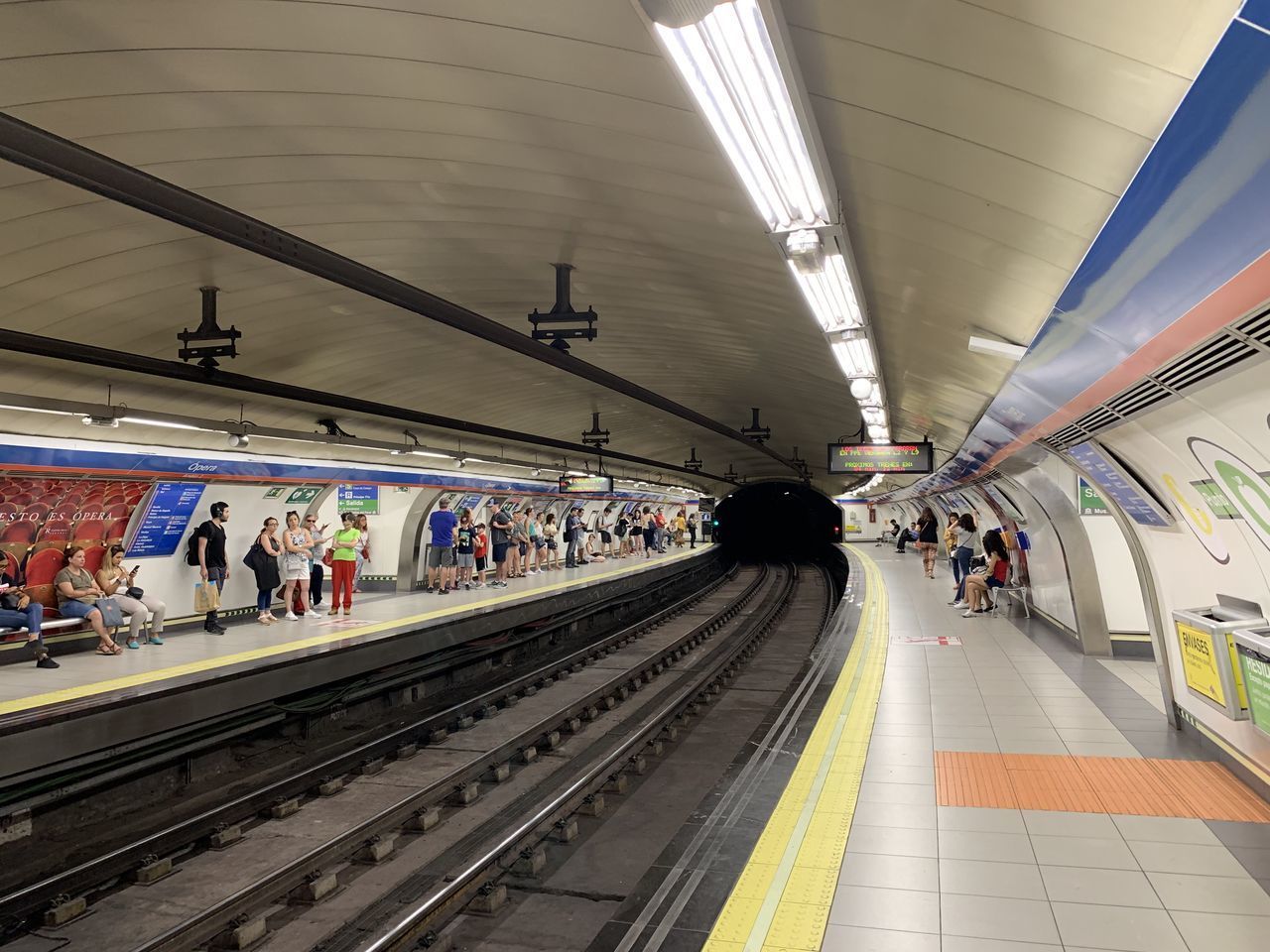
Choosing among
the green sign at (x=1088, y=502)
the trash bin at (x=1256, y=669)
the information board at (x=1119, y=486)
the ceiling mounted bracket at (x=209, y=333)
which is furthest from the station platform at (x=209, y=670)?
the green sign at (x=1088, y=502)

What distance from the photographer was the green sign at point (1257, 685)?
3.85m

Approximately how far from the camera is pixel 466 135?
176 inches

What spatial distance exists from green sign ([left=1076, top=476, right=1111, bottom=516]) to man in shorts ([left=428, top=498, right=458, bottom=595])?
10478mm

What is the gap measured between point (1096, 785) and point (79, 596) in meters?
9.43

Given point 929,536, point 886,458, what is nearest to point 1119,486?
point 886,458

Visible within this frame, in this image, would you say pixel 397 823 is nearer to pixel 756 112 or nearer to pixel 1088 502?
pixel 756 112

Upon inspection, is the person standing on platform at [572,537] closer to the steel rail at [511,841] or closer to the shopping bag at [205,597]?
the shopping bag at [205,597]

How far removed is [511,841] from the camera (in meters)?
5.00

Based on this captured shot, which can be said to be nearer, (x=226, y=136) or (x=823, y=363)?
(x=226, y=136)

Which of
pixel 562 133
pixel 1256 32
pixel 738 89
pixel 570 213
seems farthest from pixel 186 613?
pixel 1256 32

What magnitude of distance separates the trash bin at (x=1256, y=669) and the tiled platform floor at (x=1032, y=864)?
0.56m

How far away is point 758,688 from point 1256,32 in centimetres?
969

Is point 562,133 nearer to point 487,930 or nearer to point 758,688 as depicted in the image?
point 487,930

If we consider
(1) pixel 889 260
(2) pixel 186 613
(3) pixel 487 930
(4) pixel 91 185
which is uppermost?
(1) pixel 889 260
